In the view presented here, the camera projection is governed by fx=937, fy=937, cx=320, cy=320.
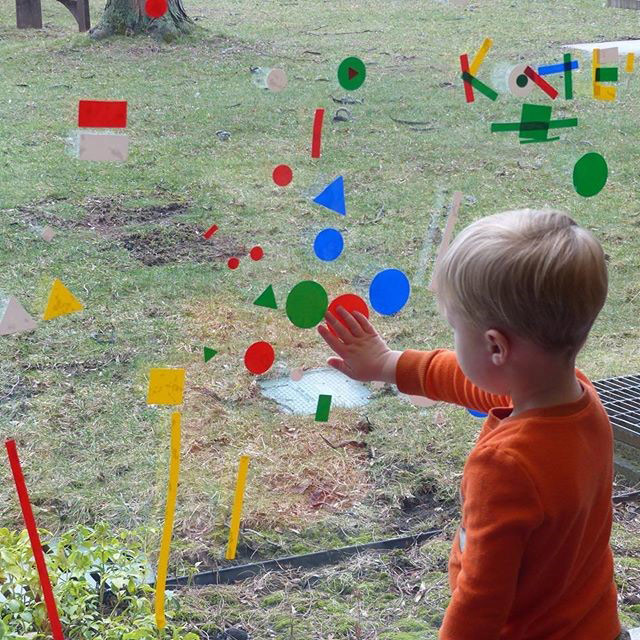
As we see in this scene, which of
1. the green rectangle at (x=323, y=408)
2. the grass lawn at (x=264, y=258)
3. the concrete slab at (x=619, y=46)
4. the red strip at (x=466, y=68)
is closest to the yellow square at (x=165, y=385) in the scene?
the green rectangle at (x=323, y=408)

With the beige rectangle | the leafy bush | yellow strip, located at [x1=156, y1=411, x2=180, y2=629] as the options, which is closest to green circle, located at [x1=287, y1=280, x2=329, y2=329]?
yellow strip, located at [x1=156, y1=411, x2=180, y2=629]

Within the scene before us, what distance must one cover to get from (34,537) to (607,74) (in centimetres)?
125

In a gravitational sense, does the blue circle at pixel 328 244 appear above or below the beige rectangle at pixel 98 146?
below

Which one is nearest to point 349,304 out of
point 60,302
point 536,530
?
point 60,302

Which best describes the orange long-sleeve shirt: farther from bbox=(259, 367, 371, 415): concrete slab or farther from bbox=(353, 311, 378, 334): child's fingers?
bbox=(259, 367, 371, 415): concrete slab

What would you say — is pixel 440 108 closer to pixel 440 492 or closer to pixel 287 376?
pixel 287 376

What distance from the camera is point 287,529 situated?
202 cm

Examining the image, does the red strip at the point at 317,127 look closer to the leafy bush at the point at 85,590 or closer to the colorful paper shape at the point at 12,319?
the colorful paper shape at the point at 12,319

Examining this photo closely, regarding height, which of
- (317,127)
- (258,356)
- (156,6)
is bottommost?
(258,356)

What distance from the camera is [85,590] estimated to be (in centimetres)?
171

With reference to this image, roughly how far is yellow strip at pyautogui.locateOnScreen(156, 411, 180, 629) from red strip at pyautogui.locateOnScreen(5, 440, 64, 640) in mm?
167

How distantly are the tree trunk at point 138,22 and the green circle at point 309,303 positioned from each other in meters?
0.96

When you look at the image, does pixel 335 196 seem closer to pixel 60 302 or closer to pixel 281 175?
pixel 281 175

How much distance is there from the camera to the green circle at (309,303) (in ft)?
A: 4.85
